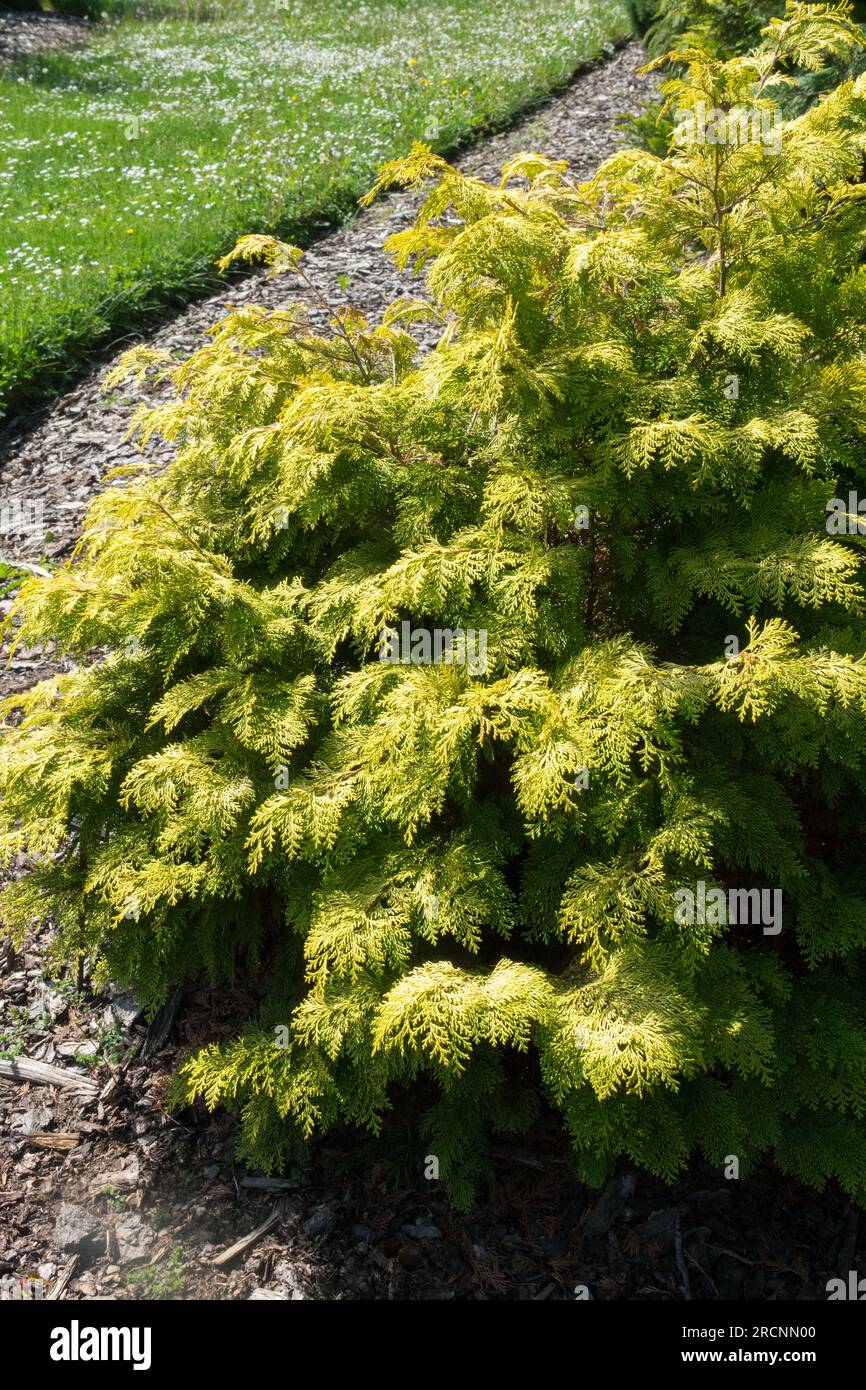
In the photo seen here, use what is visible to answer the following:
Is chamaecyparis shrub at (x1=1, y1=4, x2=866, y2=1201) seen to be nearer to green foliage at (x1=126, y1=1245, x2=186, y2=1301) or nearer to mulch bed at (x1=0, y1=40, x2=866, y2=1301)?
mulch bed at (x1=0, y1=40, x2=866, y2=1301)

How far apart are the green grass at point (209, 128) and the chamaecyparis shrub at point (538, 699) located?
4.76 metres

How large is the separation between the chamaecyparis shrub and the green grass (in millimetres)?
4763

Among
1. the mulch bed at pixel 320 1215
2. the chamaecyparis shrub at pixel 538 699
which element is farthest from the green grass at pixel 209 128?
the mulch bed at pixel 320 1215

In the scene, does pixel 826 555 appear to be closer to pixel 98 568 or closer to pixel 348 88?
pixel 98 568

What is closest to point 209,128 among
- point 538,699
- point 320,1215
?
point 538,699

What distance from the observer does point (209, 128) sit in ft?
36.5

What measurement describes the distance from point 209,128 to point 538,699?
1126 centimetres

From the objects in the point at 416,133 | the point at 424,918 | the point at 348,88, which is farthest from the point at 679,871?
the point at 348,88

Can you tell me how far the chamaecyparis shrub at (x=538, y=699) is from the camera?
8.01 feet

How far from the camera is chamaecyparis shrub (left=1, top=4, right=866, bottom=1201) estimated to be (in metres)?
2.44

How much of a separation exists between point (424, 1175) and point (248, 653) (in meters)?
1.75

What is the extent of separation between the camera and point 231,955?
324 centimetres

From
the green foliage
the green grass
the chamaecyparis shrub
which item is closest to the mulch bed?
the green foliage

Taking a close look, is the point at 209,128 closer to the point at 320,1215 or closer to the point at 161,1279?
the point at 320,1215
